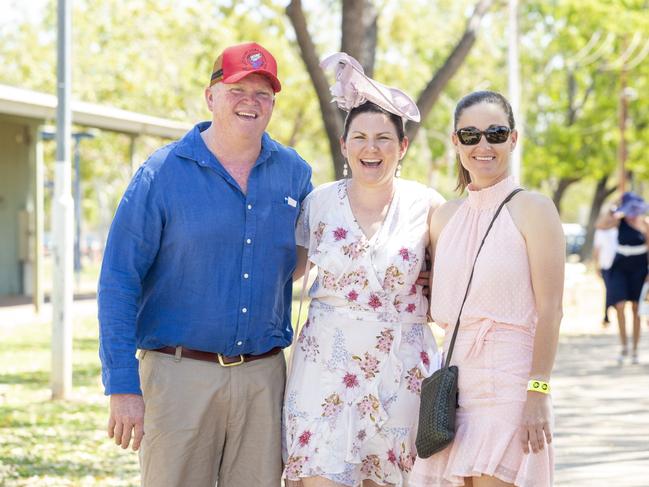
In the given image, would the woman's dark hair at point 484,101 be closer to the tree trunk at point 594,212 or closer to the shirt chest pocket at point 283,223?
the shirt chest pocket at point 283,223

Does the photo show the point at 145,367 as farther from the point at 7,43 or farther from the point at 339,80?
the point at 7,43

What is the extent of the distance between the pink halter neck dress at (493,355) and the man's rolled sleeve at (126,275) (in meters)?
1.16

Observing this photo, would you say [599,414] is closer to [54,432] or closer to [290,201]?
[54,432]

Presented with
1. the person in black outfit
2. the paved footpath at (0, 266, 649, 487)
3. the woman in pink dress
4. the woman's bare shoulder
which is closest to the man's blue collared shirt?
the woman's bare shoulder

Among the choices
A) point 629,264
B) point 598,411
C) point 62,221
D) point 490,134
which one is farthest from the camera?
point 629,264

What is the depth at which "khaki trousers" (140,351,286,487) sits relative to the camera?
14.8ft

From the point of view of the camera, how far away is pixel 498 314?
13.3 ft

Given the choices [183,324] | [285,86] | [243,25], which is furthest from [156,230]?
[285,86]

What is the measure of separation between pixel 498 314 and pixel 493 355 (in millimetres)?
150

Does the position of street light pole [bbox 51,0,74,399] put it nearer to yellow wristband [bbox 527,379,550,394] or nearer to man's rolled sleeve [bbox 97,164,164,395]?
man's rolled sleeve [bbox 97,164,164,395]

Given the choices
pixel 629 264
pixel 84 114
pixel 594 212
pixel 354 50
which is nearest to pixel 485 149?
pixel 354 50

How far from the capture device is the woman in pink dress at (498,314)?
3990 millimetres

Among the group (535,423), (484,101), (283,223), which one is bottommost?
(535,423)

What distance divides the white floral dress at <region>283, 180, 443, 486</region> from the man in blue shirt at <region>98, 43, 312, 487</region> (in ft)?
0.51
